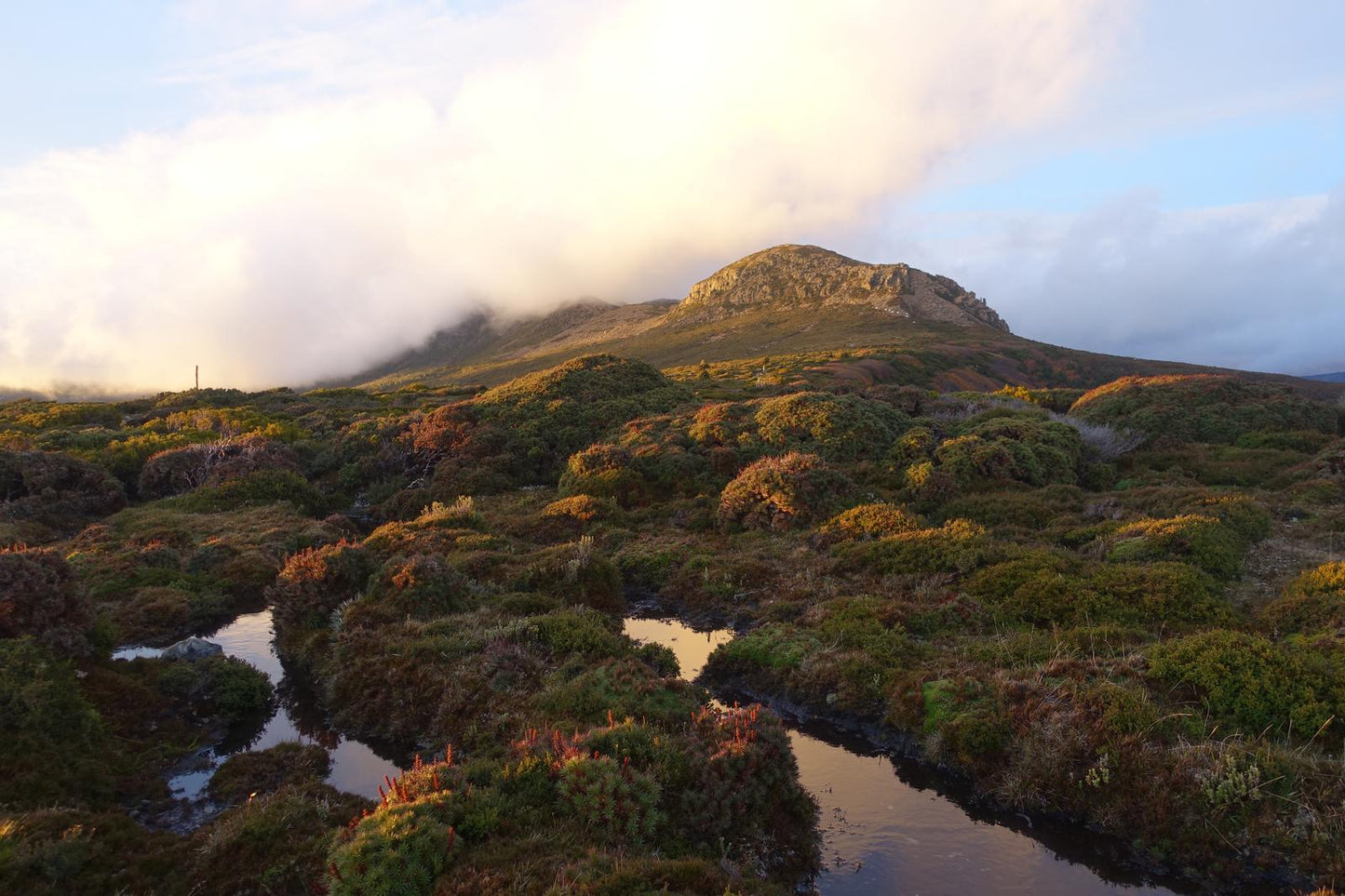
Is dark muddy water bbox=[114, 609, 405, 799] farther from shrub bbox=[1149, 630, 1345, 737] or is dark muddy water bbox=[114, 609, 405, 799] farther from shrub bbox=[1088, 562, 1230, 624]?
shrub bbox=[1088, 562, 1230, 624]

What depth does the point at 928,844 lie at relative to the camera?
8812 millimetres

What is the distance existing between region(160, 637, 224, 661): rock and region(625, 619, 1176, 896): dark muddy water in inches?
436

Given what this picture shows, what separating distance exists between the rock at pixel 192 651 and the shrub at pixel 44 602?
60.3 inches

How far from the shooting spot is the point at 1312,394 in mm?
60156

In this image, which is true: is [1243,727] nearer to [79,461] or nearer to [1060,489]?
[1060,489]

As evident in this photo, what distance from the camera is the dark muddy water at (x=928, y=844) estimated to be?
8141mm

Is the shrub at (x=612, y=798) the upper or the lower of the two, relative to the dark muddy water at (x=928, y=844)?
upper

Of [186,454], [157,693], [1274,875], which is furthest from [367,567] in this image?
[186,454]

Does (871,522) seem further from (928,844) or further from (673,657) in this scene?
(928,844)

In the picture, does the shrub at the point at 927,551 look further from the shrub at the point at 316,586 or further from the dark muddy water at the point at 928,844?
the shrub at the point at 316,586

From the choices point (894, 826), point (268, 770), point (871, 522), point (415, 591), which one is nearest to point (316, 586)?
point (415, 591)

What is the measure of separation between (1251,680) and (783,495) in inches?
504

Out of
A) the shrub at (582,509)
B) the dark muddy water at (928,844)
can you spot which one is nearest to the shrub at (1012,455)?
the shrub at (582,509)

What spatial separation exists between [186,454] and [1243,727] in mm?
34767
